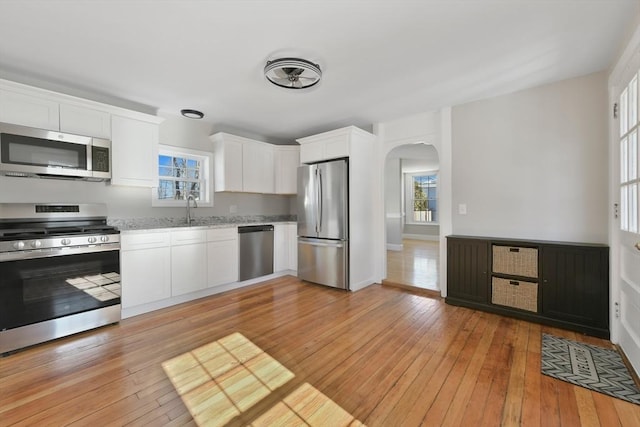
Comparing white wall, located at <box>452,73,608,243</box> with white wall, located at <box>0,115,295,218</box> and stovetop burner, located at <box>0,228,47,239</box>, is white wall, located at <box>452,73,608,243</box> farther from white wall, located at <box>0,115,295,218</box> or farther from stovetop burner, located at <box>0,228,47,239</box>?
stovetop burner, located at <box>0,228,47,239</box>

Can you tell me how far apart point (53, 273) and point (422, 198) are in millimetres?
9071

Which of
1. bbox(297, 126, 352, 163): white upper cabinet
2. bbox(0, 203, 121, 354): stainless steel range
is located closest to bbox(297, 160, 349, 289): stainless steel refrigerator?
bbox(297, 126, 352, 163): white upper cabinet

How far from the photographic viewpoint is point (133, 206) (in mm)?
3520

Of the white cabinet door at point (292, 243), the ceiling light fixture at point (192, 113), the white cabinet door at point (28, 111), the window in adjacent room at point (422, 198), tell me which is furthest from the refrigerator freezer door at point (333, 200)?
the window in adjacent room at point (422, 198)

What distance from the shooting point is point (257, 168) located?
4625 mm

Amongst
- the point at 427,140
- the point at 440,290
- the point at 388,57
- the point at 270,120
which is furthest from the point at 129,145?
the point at 440,290

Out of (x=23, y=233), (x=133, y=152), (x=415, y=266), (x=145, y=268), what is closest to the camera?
(x=23, y=233)

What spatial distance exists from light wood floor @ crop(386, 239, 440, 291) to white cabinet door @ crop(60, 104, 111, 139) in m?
4.21

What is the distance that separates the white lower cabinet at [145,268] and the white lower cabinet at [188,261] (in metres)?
0.07

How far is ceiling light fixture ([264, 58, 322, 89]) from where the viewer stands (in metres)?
2.40

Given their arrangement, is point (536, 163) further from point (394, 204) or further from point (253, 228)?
point (394, 204)

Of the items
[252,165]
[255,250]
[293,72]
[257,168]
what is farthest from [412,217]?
[293,72]

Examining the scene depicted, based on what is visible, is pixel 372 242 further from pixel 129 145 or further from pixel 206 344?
pixel 129 145

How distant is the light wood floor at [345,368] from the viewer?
162 centimetres
